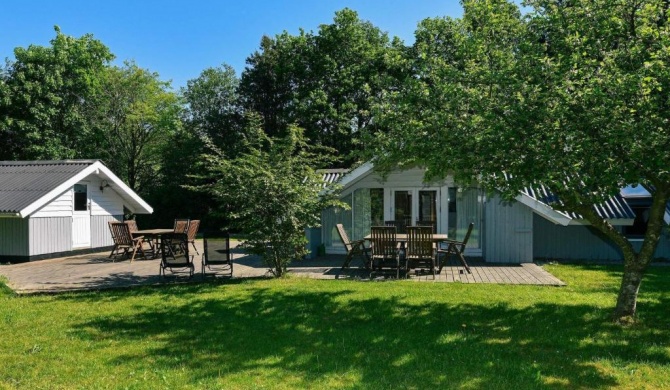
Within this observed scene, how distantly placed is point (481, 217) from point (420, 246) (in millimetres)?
5121

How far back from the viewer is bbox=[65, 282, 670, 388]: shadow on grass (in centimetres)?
508

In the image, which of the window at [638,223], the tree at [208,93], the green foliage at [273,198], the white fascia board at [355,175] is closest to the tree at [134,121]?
the tree at [208,93]

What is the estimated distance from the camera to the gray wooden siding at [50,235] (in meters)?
15.7

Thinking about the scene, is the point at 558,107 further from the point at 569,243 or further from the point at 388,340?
the point at 569,243

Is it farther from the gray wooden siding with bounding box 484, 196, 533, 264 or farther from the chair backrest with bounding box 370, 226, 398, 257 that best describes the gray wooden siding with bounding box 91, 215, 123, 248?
the gray wooden siding with bounding box 484, 196, 533, 264

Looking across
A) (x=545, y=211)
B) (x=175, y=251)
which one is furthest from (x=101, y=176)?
(x=545, y=211)

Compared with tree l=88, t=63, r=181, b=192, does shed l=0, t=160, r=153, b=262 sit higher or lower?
lower

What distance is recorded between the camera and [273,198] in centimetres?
1074

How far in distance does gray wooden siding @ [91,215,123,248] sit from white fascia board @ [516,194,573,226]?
49.2ft

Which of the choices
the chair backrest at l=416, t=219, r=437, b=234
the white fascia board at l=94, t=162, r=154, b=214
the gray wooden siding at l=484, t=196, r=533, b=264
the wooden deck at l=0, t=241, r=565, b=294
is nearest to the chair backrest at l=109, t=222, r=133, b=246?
the wooden deck at l=0, t=241, r=565, b=294

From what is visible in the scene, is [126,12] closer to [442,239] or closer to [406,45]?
[442,239]

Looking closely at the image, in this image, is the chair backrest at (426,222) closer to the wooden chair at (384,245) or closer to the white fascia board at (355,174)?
the white fascia board at (355,174)

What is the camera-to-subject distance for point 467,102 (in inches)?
274

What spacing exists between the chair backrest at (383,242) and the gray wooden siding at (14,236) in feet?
37.2
